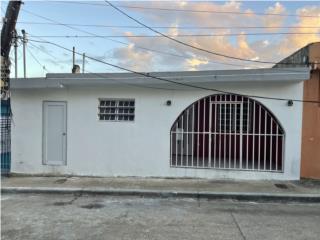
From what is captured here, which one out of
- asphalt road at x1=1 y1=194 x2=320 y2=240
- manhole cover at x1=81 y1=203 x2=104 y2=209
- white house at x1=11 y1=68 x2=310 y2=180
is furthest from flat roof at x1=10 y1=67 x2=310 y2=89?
manhole cover at x1=81 y1=203 x2=104 y2=209

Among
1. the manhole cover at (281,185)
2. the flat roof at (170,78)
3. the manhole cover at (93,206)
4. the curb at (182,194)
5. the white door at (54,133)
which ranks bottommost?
the manhole cover at (93,206)

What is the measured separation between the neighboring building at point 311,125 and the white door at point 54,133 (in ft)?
21.6

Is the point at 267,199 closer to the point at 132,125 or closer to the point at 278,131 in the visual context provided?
the point at 278,131

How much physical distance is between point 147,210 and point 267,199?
275 cm

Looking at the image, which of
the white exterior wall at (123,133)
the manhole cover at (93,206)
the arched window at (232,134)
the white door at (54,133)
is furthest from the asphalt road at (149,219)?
the arched window at (232,134)

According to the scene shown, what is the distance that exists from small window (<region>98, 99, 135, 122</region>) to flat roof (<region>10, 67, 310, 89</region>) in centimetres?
60

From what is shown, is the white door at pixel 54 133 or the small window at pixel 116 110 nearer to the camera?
the small window at pixel 116 110

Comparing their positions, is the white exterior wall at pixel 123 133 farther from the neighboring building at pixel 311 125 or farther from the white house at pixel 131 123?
the neighboring building at pixel 311 125

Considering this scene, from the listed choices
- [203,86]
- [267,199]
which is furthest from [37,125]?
[267,199]

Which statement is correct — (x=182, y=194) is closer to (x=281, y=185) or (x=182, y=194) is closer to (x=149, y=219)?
(x=149, y=219)

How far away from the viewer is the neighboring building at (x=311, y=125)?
31.6 feet

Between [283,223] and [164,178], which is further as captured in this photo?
[164,178]

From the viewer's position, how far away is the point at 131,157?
10.4m

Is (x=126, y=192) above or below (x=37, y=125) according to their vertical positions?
below
